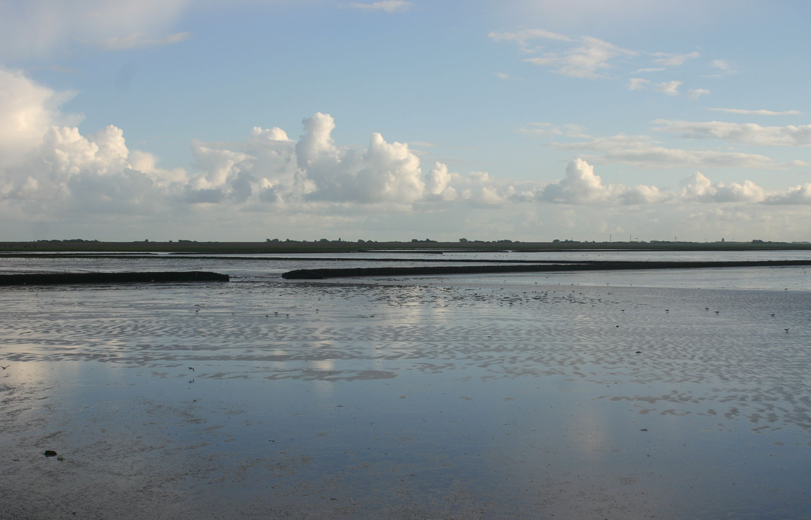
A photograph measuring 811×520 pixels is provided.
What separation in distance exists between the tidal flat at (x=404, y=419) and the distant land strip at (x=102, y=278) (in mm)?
22079

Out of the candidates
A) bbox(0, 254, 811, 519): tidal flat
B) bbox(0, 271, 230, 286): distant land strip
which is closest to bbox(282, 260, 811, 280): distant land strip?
bbox(0, 271, 230, 286): distant land strip

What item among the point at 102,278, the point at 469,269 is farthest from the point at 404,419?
the point at 469,269

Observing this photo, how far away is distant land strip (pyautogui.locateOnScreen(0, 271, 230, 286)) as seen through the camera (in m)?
40.9

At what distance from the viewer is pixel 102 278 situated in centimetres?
4303

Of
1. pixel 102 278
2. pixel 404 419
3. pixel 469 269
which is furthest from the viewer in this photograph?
pixel 469 269

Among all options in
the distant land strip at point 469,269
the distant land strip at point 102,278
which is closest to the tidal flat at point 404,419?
the distant land strip at point 102,278

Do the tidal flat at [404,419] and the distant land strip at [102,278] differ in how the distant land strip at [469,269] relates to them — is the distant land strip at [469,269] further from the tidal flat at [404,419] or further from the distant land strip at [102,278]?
the tidal flat at [404,419]

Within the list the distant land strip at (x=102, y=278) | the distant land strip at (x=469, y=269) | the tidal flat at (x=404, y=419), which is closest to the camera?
the tidal flat at (x=404, y=419)

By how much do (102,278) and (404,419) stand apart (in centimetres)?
3820

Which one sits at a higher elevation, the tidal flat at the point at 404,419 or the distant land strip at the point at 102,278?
the distant land strip at the point at 102,278

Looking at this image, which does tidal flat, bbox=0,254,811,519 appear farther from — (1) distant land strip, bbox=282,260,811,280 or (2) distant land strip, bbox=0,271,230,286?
(1) distant land strip, bbox=282,260,811,280

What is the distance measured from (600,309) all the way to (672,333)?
23.5 ft

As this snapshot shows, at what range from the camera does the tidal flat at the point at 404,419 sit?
688cm

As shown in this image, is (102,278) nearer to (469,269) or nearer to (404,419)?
(469,269)
